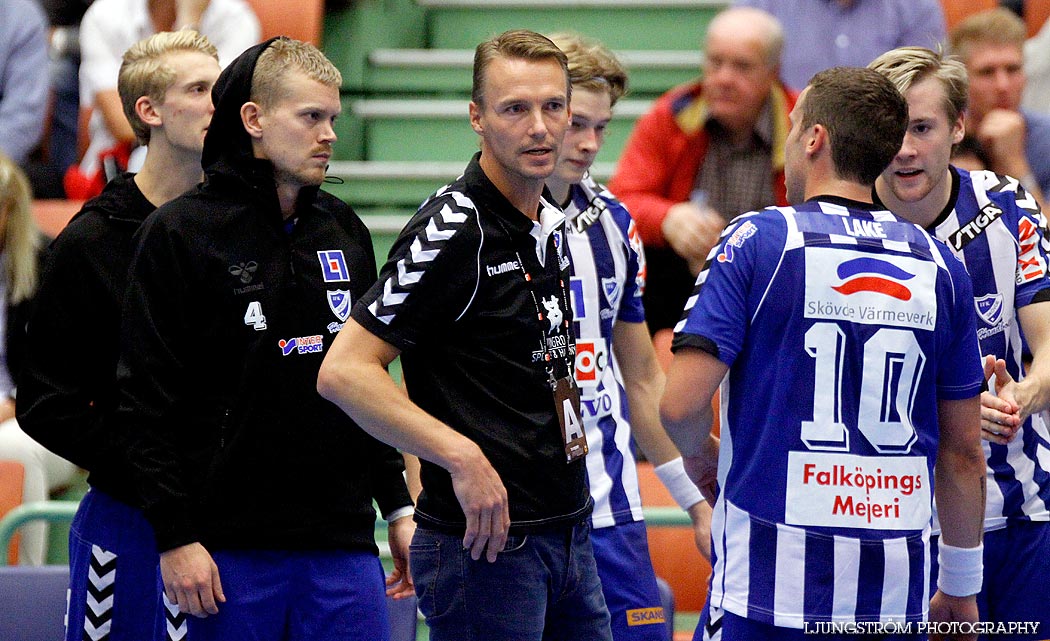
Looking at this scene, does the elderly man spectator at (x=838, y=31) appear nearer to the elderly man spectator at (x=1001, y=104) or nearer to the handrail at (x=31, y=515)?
the elderly man spectator at (x=1001, y=104)

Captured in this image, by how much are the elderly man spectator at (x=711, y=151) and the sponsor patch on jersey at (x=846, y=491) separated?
2.73m

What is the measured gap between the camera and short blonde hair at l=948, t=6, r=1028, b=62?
6004mm

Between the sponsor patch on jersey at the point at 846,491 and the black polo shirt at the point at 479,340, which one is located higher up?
the black polo shirt at the point at 479,340

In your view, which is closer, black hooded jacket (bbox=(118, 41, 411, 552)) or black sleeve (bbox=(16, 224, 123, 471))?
black hooded jacket (bbox=(118, 41, 411, 552))

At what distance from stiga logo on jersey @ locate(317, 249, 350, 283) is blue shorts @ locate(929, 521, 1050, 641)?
1688mm

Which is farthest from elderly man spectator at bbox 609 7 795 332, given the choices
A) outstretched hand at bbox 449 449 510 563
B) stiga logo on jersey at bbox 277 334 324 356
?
outstretched hand at bbox 449 449 510 563

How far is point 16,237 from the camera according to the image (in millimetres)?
5543

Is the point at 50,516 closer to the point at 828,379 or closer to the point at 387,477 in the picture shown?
the point at 387,477

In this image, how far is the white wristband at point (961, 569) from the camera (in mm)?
3240

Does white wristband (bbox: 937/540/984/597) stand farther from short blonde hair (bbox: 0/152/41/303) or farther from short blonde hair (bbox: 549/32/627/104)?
short blonde hair (bbox: 0/152/41/303)

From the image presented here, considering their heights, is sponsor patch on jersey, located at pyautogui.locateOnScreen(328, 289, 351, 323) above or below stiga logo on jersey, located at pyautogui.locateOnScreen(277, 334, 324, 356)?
above

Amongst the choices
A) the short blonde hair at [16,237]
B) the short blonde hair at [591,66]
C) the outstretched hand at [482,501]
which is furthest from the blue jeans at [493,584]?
the short blonde hair at [16,237]

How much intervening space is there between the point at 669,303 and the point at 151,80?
2.72m

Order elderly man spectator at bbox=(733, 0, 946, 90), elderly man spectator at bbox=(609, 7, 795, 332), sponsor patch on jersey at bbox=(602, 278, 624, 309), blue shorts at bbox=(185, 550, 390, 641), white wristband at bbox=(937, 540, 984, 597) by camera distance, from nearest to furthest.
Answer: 1. blue shorts at bbox=(185, 550, 390, 641)
2. white wristband at bbox=(937, 540, 984, 597)
3. sponsor patch on jersey at bbox=(602, 278, 624, 309)
4. elderly man spectator at bbox=(609, 7, 795, 332)
5. elderly man spectator at bbox=(733, 0, 946, 90)
